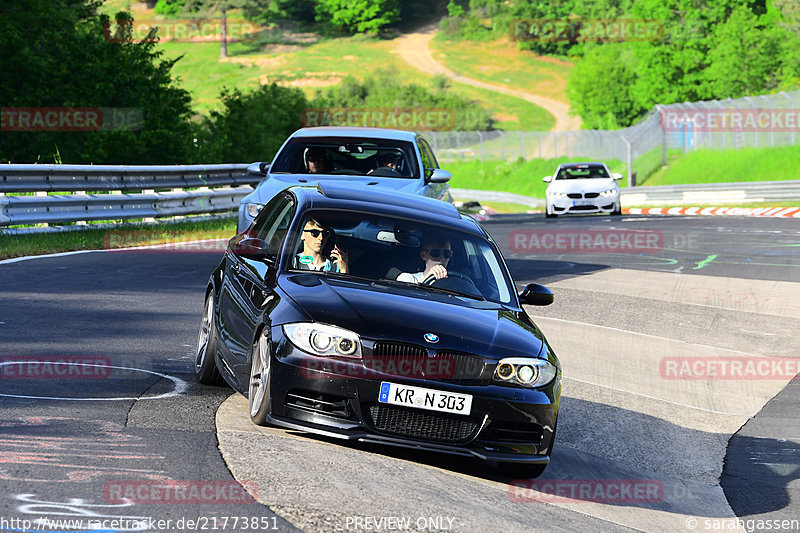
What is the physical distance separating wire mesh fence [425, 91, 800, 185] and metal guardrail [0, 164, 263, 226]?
27.8 meters

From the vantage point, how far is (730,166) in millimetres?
50406

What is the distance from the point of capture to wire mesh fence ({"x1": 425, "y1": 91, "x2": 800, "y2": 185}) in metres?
47.6

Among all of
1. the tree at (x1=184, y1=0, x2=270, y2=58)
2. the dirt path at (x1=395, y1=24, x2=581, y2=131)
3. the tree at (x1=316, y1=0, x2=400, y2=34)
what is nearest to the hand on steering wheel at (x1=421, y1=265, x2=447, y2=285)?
the dirt path at (x1=395, y1=24, x2=581, y2=131)

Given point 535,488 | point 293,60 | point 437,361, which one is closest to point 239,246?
point 437,361

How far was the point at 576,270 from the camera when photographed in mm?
17625

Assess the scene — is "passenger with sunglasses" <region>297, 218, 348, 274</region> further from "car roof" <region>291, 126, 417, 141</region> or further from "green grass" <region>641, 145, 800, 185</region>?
"green grass" <region>641, 145, 800, 185</region>

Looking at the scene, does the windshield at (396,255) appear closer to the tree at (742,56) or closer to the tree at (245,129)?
the tree at (245,129)

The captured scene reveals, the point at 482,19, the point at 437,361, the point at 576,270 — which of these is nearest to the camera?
the point at 437,361

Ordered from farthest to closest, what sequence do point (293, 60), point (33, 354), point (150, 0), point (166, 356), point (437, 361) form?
point (150, 0) < point (293, 60) < point (166, 356) < point (33, 354) < point (437, 361)

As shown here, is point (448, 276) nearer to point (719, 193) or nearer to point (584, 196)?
point (584, 196)

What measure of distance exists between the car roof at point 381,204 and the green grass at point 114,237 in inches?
356

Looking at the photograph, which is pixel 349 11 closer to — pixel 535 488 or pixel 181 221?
pixel 181 221

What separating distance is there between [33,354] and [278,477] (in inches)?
140

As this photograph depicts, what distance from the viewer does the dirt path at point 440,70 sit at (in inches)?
4759
